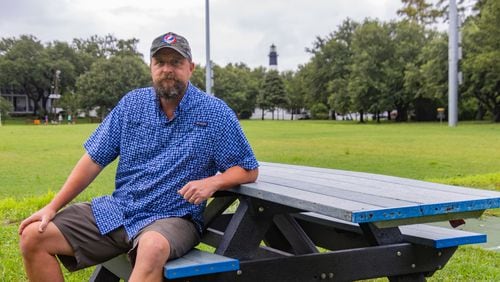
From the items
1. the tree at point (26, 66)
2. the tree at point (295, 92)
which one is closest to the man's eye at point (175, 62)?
the tree at point (295, 92)

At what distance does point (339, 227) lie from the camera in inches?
143

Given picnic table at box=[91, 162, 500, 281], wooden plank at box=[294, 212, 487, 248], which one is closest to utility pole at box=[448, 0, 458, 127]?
wooden plank at box=[294, 212, 487, 248]

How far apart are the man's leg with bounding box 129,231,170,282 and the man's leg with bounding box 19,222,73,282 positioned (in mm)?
521

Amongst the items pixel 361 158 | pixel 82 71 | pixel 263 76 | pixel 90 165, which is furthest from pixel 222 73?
pixel 90 165

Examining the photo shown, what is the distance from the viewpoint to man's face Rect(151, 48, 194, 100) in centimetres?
319

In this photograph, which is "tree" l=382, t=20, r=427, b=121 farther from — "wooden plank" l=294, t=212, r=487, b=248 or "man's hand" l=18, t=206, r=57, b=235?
"man's hand" l=18, t=206, r=57, b=235

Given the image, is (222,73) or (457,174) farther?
(222,73)

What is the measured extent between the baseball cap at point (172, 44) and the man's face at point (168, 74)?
2 centimetres

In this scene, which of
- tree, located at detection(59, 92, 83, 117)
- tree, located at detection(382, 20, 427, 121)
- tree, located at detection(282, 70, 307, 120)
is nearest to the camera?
tree, located at detection(382, 20, 427, 121)

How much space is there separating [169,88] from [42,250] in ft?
3.24

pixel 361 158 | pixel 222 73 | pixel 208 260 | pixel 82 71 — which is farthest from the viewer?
pixel 82 71

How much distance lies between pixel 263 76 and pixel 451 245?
91.5 metres

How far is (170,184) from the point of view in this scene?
3068mm

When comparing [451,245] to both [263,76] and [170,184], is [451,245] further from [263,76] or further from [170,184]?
[263,76]
